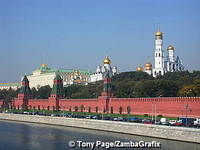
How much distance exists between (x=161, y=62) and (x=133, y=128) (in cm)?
7662

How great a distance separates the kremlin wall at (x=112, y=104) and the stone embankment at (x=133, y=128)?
23.8ft

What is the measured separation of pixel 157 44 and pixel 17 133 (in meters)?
74.0

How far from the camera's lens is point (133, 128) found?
40.9 metres

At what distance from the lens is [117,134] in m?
41.8

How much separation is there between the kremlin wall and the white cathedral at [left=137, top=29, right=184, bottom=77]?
41166 millimetres

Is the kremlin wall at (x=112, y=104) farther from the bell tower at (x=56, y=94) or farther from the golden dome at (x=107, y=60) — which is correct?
the golden dome at (x=107, y=60)

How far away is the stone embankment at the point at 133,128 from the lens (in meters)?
34.5

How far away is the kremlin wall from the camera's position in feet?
164

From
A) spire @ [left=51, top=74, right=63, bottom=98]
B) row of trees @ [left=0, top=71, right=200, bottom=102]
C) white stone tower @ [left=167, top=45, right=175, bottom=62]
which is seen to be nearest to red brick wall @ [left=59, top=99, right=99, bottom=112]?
spire @ [left=51, top=74, right=63, bottom=98]

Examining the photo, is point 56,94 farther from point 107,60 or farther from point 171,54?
point 171,54

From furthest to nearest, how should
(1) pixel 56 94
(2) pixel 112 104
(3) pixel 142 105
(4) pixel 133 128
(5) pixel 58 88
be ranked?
1. (5) pixel 58 88
2. (1) pixel 56 94
3. (2) pixel 112 104
4. (3) pixel 142 105
5. (4) pixel 133 128

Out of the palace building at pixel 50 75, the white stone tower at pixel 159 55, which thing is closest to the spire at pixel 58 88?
Result: the white stone tower at pixel 159 55

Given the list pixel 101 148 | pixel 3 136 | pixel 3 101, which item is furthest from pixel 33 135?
pixel 3 101

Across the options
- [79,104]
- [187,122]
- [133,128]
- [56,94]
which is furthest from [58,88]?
[187,122]
